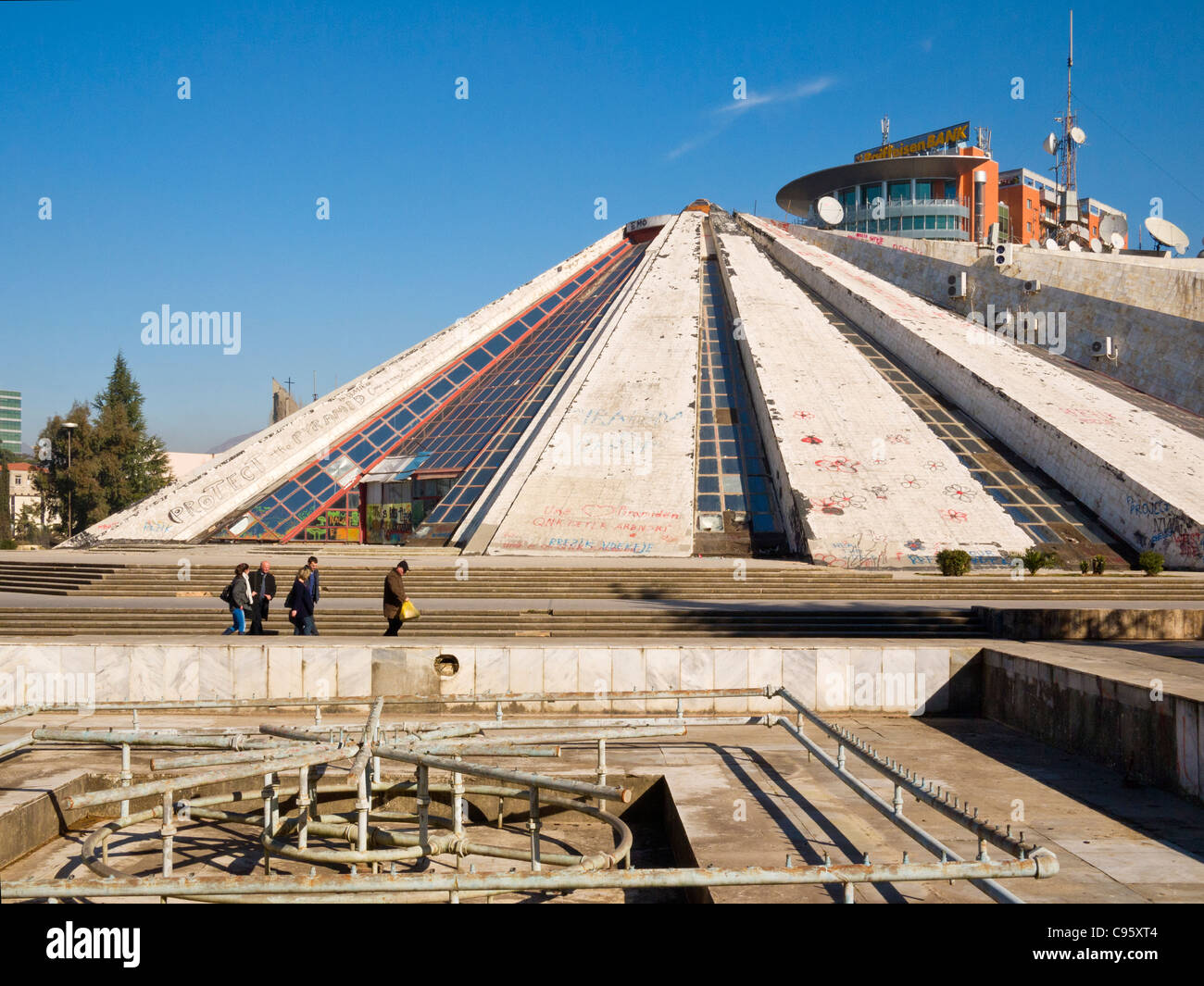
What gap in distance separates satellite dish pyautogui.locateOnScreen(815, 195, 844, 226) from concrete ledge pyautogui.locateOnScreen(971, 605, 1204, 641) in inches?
1330

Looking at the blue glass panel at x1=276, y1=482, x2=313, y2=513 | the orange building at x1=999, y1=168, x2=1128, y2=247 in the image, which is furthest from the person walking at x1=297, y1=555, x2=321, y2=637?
the orange building at x1=999, y1=168, x2=1128, y2=247

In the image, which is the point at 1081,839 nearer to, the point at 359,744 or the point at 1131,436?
the point at 359,744

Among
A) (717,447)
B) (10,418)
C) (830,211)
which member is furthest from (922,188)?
(10,418)

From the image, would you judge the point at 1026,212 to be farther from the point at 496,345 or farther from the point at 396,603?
the point at 396,603

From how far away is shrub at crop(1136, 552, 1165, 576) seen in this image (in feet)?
60.6

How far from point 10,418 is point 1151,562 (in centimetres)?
17537

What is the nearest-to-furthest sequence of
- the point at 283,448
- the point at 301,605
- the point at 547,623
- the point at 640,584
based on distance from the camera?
1. the point at 301,605
2. the point at 547,623
3. the point at 640,584
4. the point at 283,448

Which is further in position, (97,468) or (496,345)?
(97,468)

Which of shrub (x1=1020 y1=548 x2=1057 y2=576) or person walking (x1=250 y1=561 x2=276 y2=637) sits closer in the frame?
person walking (x1=250 y1=561 x2=276 y2=637)

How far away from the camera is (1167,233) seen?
3966 centimetres

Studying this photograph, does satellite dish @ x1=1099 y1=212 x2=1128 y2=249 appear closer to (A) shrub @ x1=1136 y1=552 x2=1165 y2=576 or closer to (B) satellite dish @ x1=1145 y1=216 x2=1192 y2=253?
(B) satellite dish @ x1=1145 y1=216 x2=1192 y2=253

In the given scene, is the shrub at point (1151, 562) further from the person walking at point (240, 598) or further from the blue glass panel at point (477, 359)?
the blue glass panel at point (477, 359)
